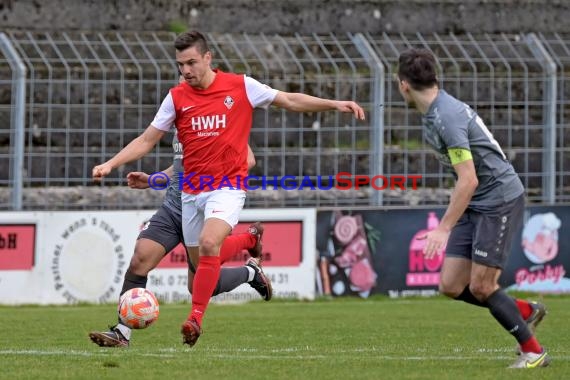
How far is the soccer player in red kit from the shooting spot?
391 inches

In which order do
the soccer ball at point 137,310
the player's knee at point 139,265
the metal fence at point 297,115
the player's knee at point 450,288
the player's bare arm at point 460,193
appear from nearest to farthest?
the player's bare arm at point 460,193
the player's knee at point 450,288
the soccer ball at point 137,310
the player's knee at point 139,265
the metal fence at point 297,115

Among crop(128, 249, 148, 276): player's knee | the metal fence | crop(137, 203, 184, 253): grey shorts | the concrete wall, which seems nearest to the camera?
crop(128, 249, 148, 276): player's knee

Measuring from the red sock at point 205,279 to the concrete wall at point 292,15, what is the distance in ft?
38.5

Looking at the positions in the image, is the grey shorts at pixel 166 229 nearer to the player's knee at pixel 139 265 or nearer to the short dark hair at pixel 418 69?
the player's knee at pixel 139 265

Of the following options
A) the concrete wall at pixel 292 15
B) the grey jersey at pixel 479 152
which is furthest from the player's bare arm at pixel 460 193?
the concrete wall at pixel 292 15

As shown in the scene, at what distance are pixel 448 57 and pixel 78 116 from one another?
497cm

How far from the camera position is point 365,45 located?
1758cm

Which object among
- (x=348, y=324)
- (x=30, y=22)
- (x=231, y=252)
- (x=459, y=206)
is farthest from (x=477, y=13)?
(x=459, y=206)

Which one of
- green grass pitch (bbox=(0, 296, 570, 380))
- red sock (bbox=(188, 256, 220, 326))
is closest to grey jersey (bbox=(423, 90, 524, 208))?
green grass pitch (bbox=(0, 296, 570, 380))

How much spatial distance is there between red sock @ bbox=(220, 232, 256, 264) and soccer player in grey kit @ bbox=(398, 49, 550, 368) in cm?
233

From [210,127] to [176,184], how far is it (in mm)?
894

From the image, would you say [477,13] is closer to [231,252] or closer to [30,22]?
[30,22]

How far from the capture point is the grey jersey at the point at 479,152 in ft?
27.8

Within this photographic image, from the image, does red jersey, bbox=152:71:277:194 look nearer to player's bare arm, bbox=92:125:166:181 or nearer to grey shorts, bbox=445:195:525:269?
player's bare arm, bbox=92:125:166:181
